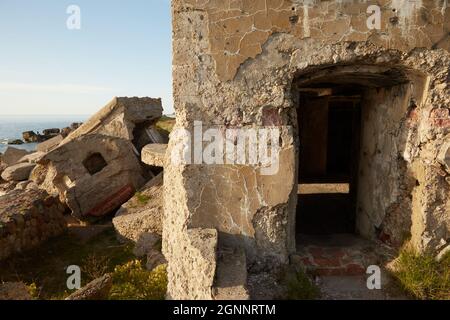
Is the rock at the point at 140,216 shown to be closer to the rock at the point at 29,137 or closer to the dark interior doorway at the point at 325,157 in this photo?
the dark interior doorway at the point at 325,157

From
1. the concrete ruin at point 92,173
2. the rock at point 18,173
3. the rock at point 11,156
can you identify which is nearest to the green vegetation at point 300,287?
the concrete ruin at point 92,173

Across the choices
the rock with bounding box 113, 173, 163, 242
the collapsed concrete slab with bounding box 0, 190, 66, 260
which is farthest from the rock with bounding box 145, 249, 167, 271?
the collapsed concrete slab with bounding box 0, 190, 66, 260

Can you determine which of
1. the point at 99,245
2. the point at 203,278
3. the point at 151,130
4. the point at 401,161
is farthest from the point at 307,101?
the point at 203,278

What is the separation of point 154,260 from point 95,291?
3.98 ft

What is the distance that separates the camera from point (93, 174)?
631 centimetres

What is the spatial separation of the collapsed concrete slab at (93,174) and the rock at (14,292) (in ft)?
8.31

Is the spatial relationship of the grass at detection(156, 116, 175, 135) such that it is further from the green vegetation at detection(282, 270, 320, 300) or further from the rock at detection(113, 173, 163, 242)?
the green vegetation at detection(282, 270, 320, 300)

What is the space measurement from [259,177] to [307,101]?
5.58m

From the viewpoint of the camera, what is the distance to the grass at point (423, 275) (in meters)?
3.03

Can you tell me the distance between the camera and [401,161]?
3.58 metres

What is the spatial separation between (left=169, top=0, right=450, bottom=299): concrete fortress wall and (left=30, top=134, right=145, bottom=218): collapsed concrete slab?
3.12 metres

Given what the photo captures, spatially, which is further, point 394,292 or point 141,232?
point 141,232
